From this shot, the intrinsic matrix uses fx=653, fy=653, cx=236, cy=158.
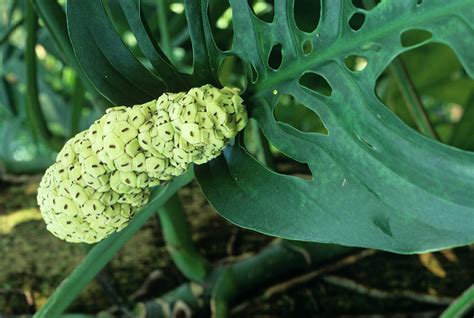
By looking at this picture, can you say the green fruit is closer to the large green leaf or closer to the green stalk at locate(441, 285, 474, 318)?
the large green leaf

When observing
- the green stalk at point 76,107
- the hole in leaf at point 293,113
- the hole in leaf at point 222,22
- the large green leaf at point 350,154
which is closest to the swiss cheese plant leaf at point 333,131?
the large green leaf at point 350,154

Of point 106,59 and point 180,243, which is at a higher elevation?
point 106,59

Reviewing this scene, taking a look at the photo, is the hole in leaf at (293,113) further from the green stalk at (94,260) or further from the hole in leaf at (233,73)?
the green stalk at (94,260)

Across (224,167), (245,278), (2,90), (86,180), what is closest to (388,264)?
(245,278)

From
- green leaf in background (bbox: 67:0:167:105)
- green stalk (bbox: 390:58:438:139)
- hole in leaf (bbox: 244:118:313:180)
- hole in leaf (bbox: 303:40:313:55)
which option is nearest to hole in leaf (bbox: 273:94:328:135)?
hole in leaf (bbox: 244:118:313:180)

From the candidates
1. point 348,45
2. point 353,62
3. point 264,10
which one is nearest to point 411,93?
point 353,62

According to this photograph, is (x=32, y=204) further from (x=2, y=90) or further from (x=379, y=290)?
(x=379, y=290)

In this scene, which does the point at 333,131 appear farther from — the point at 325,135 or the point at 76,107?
the point at 76,107
